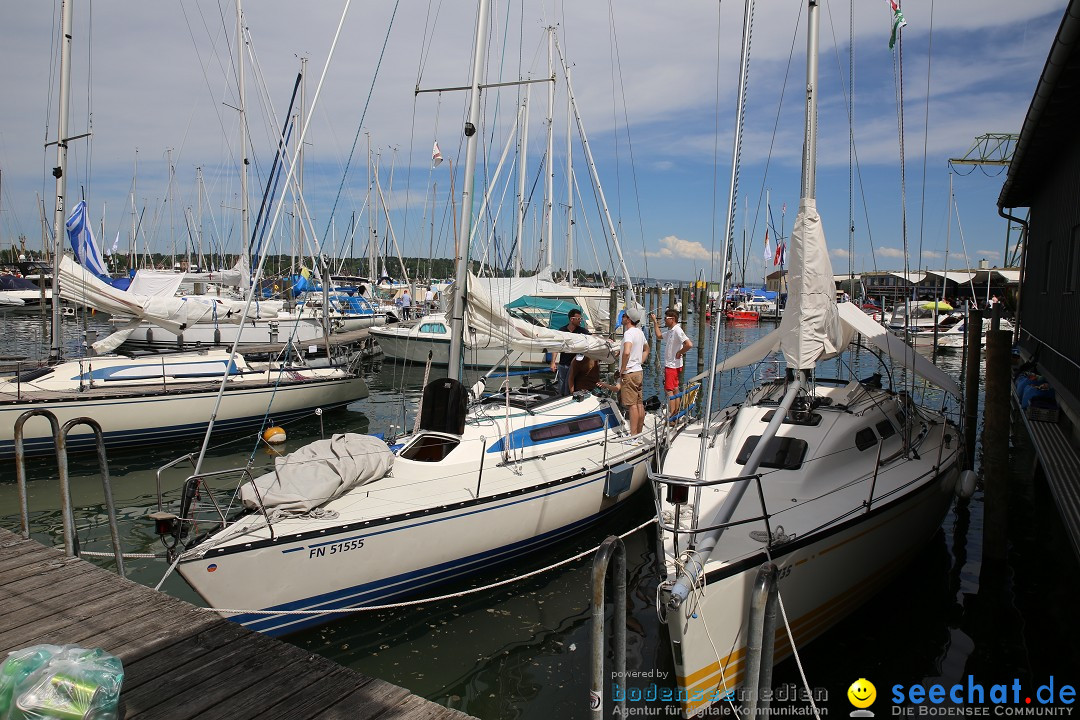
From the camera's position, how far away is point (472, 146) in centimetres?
920

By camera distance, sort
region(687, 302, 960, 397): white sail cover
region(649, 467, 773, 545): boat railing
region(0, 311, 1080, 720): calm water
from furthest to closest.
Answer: region(687, 302, 960, 397): white sail cover < region(0, 311, 1080, 720): calm water < region(649, 467, 773, 545): boat railing

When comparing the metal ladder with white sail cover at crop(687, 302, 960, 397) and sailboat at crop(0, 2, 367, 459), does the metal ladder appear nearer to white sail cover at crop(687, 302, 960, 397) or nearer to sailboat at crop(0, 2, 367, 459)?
sailboat at crop(0, 2, 367, 459)

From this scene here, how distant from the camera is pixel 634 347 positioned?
10.0 meters

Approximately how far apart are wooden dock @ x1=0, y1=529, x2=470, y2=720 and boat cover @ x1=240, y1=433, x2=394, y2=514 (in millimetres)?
1836

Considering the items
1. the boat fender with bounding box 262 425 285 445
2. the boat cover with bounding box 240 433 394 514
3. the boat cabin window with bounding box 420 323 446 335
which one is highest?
the boat cabin window with bounding box 420 323 446 335

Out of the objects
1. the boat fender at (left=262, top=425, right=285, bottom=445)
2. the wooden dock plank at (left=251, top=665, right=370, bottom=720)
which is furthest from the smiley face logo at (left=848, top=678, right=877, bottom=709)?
the boat fender at (left=262, top=425, right=285, bottom=445)

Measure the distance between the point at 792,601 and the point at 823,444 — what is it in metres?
2.21

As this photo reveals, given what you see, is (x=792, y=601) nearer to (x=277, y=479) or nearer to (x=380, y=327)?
(x=277, y=479)

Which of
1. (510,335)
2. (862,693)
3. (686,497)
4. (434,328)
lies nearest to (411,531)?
(686,497)

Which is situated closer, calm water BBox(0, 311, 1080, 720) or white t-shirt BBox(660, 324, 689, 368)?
calm water BBox(0, 311, 1080, 720)

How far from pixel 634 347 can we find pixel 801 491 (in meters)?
3.76

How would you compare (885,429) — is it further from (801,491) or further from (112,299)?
(112,299)

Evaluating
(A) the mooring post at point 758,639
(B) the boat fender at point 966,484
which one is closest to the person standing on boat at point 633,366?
(B) the boat fender at point 966,484

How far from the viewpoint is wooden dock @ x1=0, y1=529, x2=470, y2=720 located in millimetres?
3467
